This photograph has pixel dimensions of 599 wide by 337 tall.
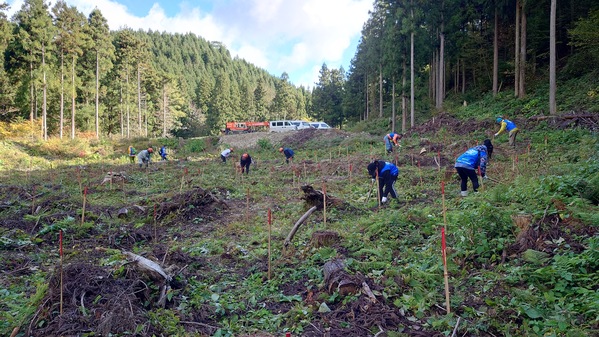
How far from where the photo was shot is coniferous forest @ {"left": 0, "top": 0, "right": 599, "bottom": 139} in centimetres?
2234

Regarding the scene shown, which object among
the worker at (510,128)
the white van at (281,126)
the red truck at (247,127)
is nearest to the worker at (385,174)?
the worker at (510,128)

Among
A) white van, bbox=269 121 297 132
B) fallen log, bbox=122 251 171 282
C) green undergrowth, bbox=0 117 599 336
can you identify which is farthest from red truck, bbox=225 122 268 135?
fallen log, bbox=122 251 171 282

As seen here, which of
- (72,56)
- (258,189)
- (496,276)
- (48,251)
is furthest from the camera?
(72,56)

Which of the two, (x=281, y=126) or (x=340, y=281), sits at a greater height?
(x=281, y=126)

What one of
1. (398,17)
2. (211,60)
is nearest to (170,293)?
(398,17)

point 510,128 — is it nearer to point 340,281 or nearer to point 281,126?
point 340,281

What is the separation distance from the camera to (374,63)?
114ft

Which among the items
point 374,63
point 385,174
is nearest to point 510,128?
point 385,174

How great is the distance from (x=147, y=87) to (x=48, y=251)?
40.0 metres

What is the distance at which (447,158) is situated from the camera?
13.5 metres

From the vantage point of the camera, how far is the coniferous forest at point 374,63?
73.3 feet

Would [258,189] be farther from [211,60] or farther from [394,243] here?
[211,60]

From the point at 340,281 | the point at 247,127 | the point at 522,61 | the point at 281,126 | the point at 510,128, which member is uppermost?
the point at 522,61

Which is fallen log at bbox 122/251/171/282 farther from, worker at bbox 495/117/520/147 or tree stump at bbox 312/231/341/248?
worker at bbox 495/117/520/147
